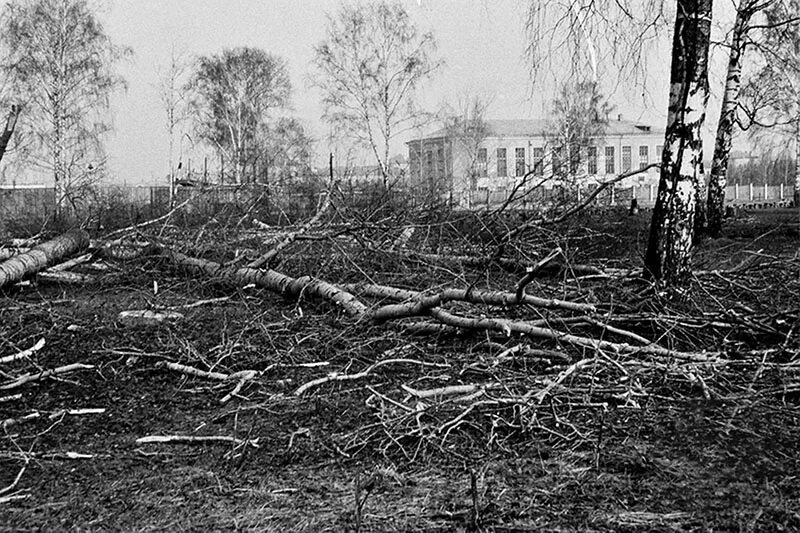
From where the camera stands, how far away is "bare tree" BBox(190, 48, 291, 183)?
37.7 meters

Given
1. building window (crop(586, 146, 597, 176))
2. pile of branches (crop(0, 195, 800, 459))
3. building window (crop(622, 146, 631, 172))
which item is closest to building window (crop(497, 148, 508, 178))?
building window (crop(622, 146, 631, 172))

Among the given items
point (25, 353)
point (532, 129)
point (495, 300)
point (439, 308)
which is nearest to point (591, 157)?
point (439, 308)

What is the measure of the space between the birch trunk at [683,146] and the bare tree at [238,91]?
1282 inches

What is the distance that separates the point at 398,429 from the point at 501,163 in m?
50.7

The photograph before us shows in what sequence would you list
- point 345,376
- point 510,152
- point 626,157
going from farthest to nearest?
point 626,157 → point 510,152 → point 345,376

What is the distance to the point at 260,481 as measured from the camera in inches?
124

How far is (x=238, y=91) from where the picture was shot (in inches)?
1494

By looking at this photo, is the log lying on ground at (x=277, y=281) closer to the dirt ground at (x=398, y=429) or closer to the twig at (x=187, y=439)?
the dirt ground at (x=398, y=429)

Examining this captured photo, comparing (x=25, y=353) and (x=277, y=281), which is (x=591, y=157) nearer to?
(x=277, y=281)

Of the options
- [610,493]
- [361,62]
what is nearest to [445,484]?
[610,493]

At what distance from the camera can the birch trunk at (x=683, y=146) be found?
20.4 feet

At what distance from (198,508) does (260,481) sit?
317mm

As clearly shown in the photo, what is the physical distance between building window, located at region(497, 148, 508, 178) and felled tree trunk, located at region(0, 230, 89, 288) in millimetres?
42391

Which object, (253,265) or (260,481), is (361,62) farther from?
(260,481)
